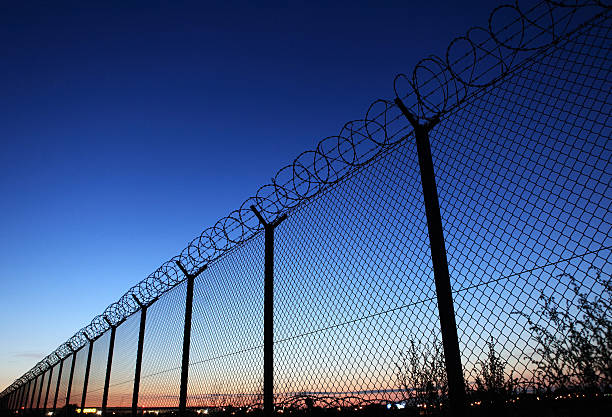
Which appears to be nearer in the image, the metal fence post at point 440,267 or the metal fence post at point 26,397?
the metal fence post at point 440,267

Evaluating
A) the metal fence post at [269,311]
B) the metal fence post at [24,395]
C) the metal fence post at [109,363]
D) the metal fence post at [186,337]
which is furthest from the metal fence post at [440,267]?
the metal fence post at [24,395]

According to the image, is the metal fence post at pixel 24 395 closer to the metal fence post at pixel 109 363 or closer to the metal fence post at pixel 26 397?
the metal fence post at pixel 26 397

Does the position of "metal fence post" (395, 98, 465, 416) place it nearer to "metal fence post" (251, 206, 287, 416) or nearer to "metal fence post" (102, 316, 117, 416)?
"metal fence post" (251, 206, 287, 416)

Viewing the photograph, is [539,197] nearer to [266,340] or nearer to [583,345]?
[583,345]

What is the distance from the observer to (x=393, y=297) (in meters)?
3.30

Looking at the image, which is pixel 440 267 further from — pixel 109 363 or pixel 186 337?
pixel 109 363

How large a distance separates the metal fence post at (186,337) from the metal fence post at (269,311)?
2005 millimetres

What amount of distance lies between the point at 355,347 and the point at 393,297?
0.58 m

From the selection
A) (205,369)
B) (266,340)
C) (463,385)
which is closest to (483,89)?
(463,385)

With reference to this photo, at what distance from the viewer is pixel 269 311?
4734 millimetres

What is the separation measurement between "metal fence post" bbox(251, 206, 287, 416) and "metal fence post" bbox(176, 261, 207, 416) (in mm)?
2005

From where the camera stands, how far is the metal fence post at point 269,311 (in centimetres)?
440

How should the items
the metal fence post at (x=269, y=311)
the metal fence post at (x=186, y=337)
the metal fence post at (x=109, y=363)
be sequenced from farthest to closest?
the metal fence post at (x=109, y=363), the metal fence post at (x=186, y=337), the metal fence post at (x=269, y=311)

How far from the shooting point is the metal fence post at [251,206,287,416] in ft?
14.4
